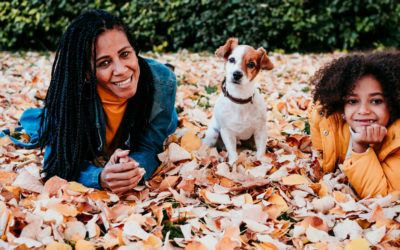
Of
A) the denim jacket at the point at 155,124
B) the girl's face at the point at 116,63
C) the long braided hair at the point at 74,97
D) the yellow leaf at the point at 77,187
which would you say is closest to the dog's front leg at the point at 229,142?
the denim jacket at the point at 155,124

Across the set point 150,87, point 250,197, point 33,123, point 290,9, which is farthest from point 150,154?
point 290,9

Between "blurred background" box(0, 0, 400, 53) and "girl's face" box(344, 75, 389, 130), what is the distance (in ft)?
18.2

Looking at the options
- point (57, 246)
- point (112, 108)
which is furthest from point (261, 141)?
point (57, 246)

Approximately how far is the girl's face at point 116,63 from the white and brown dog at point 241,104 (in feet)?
2.32

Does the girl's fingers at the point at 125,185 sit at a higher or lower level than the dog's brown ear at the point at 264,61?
lower

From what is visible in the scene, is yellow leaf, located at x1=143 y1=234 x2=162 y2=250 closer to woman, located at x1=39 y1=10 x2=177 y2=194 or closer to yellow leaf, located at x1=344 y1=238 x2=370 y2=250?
woman, located at x1=39 y1=10 x2=177 y2=194

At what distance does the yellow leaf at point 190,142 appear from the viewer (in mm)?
3314

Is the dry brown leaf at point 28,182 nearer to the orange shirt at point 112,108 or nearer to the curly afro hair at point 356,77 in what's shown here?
the orange shirt at point 112,108

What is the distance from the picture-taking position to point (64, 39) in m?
2.65

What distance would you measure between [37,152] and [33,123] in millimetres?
395

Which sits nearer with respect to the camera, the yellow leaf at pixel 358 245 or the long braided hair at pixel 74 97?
the yellow leaf at pixel 358 245

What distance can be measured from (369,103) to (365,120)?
97 millimetres

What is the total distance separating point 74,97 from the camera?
2.69m

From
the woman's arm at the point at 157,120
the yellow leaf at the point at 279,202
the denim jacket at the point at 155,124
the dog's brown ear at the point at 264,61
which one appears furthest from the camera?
the dog's brown ear at the point at 264,61
